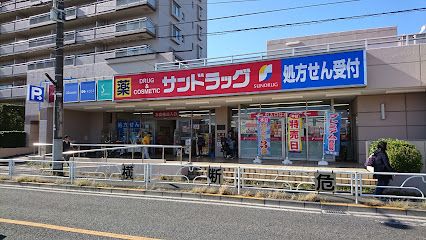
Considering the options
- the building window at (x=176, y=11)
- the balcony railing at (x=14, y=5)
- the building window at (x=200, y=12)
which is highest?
the building window at (x=200, y=12)

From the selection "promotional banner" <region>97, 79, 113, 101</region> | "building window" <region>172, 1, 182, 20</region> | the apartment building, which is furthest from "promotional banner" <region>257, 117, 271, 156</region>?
"building window" <region>172, 1, 182, 20</region>

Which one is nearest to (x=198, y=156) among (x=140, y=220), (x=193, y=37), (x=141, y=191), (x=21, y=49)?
(x=141, y=191)

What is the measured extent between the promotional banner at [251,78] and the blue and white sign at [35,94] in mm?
5520

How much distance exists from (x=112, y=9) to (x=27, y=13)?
50.4 ft

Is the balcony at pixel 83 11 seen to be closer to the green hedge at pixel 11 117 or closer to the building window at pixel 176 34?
the building window at pixel 176 34

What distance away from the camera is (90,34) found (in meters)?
34.8

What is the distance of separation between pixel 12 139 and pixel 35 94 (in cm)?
596

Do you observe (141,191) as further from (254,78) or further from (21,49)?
(21,49)

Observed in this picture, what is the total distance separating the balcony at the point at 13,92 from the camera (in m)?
34.1

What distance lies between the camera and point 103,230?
18.8 ft

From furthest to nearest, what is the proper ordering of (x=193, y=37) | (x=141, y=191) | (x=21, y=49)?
(x=193, y=37) → (x=21, y=49) → (x=141, y=191)

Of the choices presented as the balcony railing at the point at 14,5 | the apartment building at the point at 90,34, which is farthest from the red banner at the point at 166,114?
the balcony railing at the point at 14,5

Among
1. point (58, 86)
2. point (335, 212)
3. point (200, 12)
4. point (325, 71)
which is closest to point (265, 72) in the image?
point (325, 71)

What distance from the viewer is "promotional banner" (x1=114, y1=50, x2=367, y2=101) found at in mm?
12414
